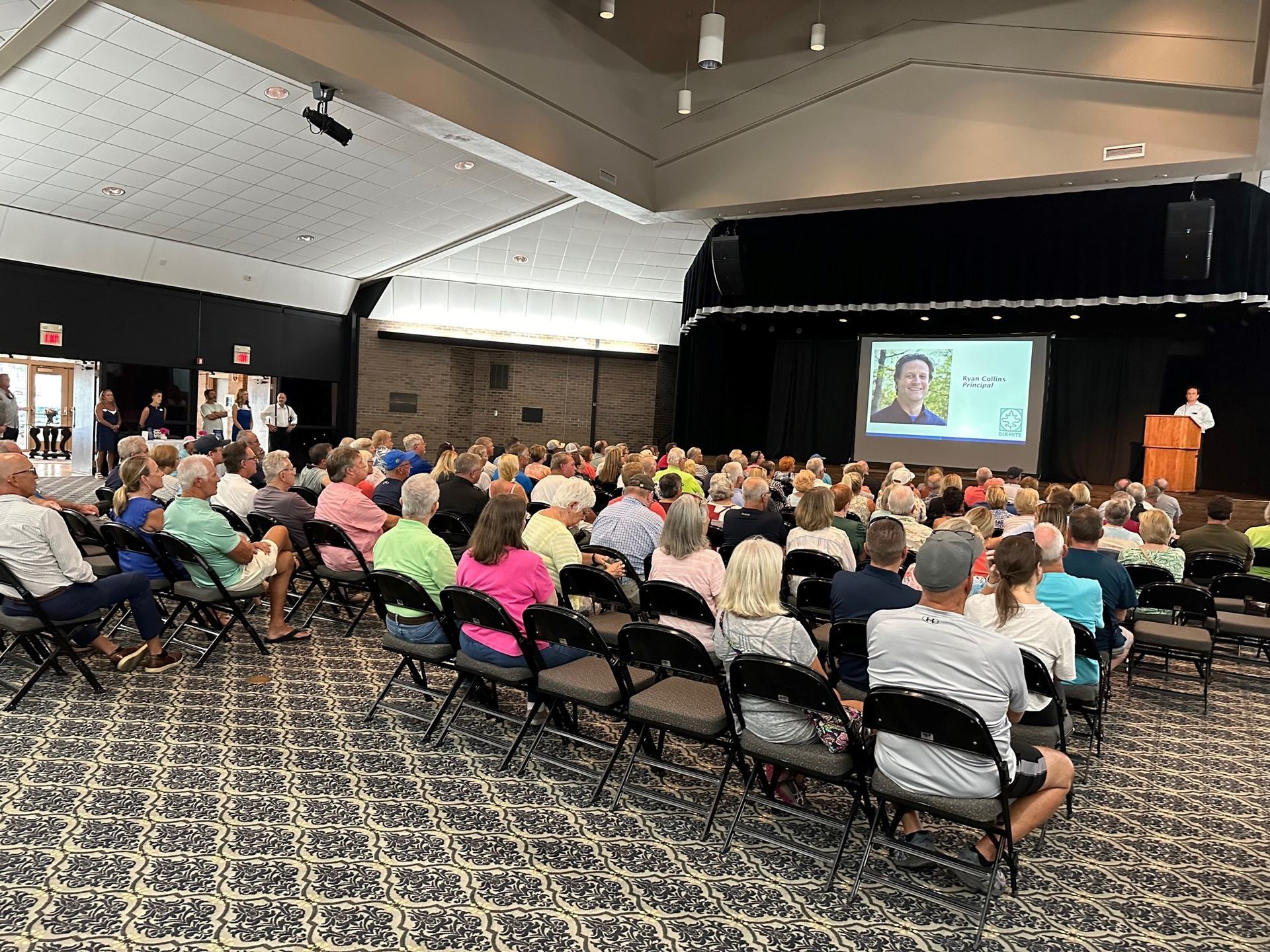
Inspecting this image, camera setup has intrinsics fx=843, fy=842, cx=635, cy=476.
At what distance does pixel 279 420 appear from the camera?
1747 centimetres

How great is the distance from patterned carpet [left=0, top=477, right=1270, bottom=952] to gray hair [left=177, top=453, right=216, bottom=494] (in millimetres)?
1380

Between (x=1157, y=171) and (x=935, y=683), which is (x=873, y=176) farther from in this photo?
(x=935, y=683)

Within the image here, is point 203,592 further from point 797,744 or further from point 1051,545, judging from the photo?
point 1051,545

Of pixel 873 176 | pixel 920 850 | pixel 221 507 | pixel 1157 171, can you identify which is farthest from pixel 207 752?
pixel 1157 171

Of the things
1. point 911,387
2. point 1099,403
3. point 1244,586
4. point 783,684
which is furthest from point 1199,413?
point 783,684

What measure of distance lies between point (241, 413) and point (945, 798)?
16225 millimetres

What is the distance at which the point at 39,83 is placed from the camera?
9.10 meters

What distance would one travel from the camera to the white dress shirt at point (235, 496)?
7012mm

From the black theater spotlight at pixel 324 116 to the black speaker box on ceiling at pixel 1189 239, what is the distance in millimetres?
9424

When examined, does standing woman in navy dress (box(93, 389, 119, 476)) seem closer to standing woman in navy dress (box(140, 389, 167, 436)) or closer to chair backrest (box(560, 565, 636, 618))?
standing woman in navy dress (box(140, 389, 167, 436))

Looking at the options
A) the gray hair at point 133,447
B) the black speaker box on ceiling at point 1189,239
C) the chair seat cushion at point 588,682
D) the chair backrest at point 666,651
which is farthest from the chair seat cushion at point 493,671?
the black speaker box on ceiling at point 1189,239

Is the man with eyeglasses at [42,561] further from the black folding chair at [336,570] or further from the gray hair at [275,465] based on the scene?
the gray hair at [275,465]

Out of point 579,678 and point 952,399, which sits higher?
point 952,399

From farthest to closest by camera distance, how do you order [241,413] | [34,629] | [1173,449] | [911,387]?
[241,413], [911,387], [1173,449], [34,629]
